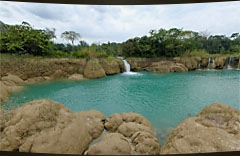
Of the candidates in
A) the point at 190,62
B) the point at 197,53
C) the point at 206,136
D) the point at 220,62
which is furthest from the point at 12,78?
the point at 220,62

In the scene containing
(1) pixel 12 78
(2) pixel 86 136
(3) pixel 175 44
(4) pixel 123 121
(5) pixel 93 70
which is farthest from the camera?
(3) pixel 175 44

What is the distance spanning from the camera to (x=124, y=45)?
43.2ft

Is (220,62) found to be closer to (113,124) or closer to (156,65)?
(156,65)

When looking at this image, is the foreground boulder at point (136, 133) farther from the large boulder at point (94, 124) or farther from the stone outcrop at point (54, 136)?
the large boulder at point (94, 124)

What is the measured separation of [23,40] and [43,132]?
8.60 metres

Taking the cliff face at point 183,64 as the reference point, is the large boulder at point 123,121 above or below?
below

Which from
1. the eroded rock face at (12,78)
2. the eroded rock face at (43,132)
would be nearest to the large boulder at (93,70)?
the eroded rock face at (12,78)

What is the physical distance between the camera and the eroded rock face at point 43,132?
1388 mm

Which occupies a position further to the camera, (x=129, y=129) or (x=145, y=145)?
(x=129, y=129)

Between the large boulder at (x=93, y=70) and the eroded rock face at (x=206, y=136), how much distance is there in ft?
23.0

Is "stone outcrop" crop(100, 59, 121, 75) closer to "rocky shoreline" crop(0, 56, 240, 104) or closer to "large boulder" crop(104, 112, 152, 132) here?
"rocky shoreline" crop(0, 56, 240, 104)

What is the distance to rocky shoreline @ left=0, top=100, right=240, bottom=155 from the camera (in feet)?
4.42

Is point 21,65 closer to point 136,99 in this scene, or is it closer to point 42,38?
point 42,38

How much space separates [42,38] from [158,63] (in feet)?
37.1
